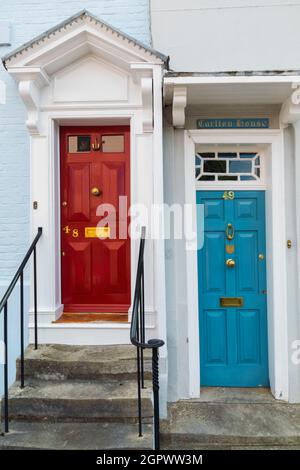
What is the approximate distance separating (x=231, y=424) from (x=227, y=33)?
375cm

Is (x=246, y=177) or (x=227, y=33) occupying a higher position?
(x=227, y=33)

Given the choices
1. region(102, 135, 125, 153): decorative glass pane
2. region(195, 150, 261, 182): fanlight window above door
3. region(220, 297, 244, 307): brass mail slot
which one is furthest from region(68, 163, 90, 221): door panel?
region(220, 297, 244, 307): brass mail slot

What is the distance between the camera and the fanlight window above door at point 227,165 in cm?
378

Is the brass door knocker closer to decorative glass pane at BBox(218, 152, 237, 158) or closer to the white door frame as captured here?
the white door frame

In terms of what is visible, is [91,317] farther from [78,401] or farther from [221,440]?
[221,440]

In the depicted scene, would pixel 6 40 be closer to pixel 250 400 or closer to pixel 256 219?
pixel 256 219

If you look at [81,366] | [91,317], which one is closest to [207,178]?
[91,317]

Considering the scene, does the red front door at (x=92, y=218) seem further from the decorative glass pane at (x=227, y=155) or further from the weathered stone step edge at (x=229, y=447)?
the weathered stone step edge at (x=229, y=447)

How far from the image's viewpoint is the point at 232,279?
12.4 feet

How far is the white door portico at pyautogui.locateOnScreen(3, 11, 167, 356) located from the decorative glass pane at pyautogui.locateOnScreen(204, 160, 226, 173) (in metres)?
0.71

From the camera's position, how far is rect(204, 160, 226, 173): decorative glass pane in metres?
3.78

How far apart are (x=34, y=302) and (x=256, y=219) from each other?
2.39m

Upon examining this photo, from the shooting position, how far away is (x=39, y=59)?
10.6 ft

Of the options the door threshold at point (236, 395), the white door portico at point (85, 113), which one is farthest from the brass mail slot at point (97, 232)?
the door threshold at point (236, 395)
